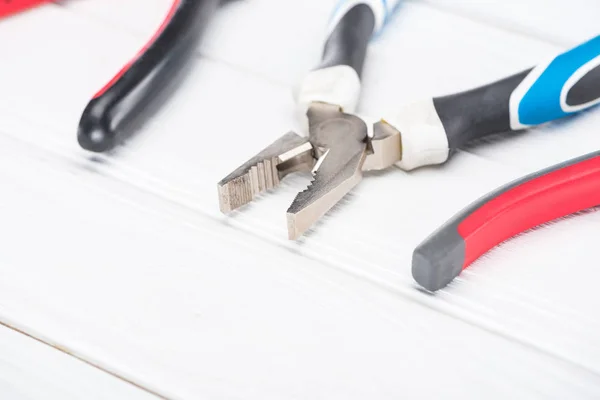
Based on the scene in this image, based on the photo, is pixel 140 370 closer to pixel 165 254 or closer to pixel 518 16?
pixel 165 254

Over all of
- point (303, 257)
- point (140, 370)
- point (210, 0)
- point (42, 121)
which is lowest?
point (140, 370)

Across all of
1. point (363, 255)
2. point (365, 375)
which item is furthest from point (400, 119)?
point (365, 375)

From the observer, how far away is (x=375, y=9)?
911mm

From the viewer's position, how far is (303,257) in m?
0.72

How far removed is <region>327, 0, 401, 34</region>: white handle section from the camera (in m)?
0.89

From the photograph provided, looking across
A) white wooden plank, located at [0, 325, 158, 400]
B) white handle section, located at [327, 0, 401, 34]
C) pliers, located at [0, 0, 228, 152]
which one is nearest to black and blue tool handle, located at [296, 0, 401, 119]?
white handle section, located at [327, 0, 401, 34]

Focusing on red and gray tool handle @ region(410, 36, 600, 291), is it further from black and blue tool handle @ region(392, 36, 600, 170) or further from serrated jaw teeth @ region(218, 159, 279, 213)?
serrated jaw teeth @ region(218, 159, 279, 213)

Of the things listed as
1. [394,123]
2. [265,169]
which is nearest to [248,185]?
[265,169]

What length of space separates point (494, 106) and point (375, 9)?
0.61ft

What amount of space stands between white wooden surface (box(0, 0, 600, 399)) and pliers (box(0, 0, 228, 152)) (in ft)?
0.07

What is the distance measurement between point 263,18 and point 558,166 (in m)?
0.40

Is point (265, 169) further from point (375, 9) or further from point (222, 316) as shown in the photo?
point (375, 9)

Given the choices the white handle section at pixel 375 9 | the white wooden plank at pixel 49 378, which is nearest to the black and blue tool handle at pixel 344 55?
the white handle section at pixel 375 9

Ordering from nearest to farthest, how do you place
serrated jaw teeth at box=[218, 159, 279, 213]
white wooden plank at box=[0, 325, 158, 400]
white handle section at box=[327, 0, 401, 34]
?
white wooden plank at box=[0, 325, 158, 400] < serrated jaw teeth at box=[218, 159, 279, 213] < white handle section at box=[327, 0, 401, 34]
